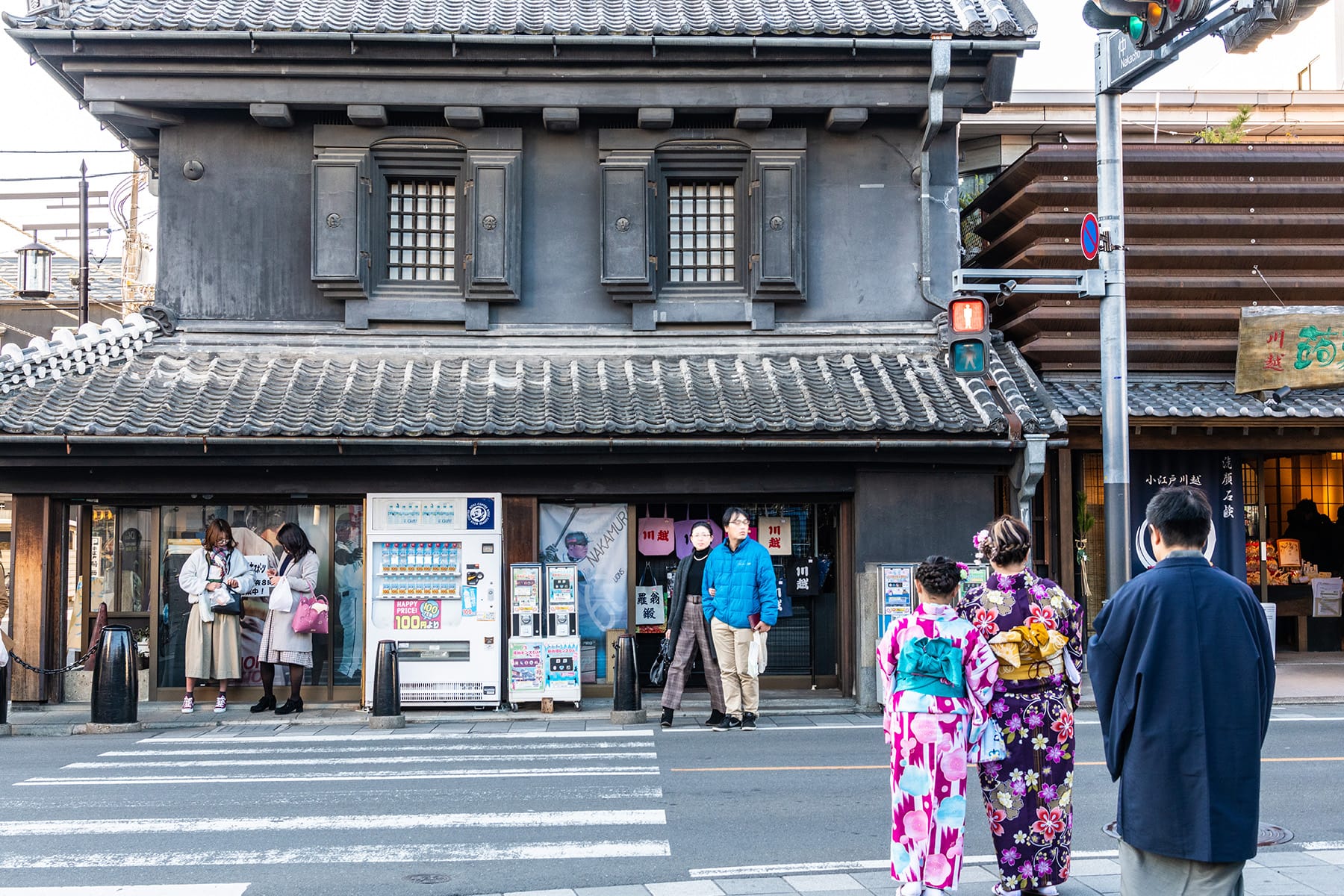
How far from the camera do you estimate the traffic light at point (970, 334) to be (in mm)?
11883

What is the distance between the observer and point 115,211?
82.5ft

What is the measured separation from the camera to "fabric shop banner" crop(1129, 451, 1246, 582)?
15961mm

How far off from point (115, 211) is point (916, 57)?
18.4 m

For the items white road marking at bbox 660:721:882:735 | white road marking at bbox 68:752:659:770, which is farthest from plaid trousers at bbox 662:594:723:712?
white road marking at bbox 68:752:659:770

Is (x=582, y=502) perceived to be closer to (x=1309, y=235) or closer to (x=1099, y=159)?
(x=1099, y=159)

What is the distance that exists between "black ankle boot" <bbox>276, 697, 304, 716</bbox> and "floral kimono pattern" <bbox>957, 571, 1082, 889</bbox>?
917cm

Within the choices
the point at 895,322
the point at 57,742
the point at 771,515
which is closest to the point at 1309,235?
the point at 895,322

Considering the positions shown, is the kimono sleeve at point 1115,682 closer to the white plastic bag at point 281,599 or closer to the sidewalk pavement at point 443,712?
the sidewalk pavement at point 443,712

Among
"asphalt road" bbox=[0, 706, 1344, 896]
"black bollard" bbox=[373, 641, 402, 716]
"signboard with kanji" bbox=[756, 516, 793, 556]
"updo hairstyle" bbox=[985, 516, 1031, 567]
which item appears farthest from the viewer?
"signboard with kanji" bbox=[756, 516, 793, 556]

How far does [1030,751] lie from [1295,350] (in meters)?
11.3

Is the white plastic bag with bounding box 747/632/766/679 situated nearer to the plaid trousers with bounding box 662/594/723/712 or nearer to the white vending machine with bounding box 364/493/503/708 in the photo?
the plaid trousers with bounding box 662/594/723/712

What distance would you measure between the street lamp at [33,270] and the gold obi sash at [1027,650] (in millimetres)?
24168

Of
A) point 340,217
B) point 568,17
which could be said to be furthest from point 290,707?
point 568,17

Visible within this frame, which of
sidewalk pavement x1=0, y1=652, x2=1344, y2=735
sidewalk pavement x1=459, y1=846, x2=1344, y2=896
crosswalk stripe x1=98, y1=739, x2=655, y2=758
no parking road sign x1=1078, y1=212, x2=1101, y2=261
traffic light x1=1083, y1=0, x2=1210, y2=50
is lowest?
sidewalk pavement x1=0, y1=652, x2=1344, y2=735
